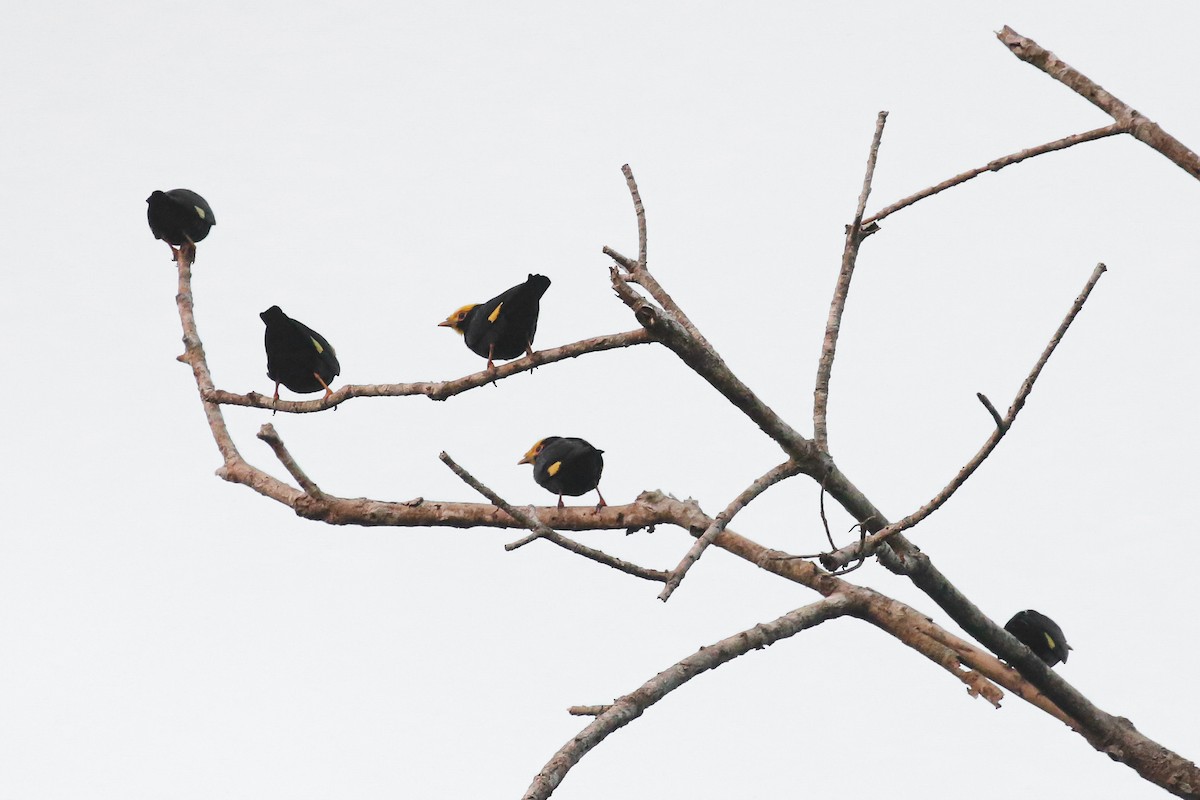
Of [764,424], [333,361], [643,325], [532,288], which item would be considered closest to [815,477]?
[764,424]

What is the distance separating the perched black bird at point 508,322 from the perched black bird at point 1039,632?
350 centimetres

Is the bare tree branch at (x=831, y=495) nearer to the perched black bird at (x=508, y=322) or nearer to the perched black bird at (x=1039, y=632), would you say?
the perched black bird at (x=508, y=322)

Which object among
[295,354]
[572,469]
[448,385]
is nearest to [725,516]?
[448,385]

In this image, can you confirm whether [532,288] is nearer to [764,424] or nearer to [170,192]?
[170,192]

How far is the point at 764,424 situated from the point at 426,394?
4.87 feet

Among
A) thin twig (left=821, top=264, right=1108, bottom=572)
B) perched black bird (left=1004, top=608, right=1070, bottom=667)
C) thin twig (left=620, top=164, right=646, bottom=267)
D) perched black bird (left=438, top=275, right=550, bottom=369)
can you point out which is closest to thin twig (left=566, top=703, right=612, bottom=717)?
thin twig (left=821, top=264, right=1108, bottom=572)

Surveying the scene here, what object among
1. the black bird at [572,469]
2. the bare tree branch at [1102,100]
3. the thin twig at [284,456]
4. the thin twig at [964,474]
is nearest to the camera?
the bare tree branch at [1102,100]

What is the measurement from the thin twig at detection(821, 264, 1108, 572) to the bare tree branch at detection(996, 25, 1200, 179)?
1.88ft

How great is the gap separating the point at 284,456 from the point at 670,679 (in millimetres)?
1648

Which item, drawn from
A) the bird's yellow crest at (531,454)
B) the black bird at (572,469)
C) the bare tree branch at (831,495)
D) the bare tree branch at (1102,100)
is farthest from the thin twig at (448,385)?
the bird's yellow crest at (531,454)

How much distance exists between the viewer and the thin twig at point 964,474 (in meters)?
4.11

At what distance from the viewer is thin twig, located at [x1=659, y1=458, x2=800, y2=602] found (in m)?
3.64

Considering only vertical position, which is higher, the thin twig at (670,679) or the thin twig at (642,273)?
the thin twig at (642,273)

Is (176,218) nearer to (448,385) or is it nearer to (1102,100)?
(448,385)
